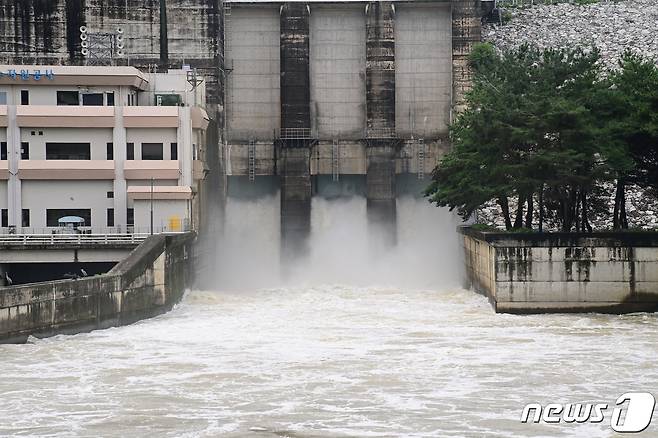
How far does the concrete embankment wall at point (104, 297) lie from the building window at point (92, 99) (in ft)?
23.4

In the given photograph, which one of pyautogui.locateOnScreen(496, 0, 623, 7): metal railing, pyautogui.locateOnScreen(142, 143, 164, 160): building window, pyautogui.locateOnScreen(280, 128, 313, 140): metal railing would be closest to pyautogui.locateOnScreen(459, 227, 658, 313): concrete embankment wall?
pyautogui.locateOnScreen(142, 143, 164, 160): building window

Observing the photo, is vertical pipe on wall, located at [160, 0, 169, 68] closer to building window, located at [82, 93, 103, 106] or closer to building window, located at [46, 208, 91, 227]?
building window, located at [82, 93, 103, 106]

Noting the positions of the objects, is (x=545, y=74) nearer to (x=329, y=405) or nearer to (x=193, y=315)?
(x=193, y=315)

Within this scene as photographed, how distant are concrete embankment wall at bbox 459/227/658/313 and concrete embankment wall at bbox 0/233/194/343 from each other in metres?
→ 12.2

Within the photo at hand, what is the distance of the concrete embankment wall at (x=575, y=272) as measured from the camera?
41.0m

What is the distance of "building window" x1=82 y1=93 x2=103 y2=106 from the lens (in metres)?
48.1

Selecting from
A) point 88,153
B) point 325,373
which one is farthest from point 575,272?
point 88,153

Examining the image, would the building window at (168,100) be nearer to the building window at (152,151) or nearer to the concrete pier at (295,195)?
the building window at (152,151)

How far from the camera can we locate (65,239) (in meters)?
44.4

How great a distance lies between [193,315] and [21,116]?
12269 mm

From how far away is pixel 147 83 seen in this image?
50906mm

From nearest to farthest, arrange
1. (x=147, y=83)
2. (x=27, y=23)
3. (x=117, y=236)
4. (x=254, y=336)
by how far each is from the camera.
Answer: (x=254, y=336)
(x=117, y=236)
(x=147, y=83)
(x=27, y=23)

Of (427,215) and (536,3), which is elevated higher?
(536,3)

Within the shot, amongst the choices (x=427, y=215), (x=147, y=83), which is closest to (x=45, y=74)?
(x=147, y=83)
